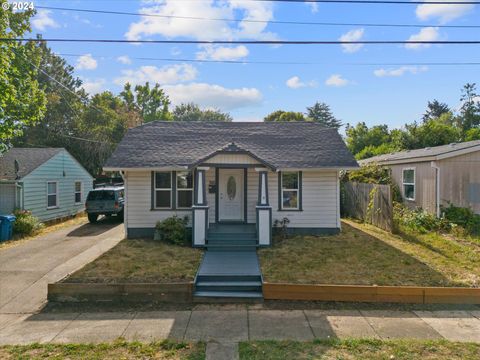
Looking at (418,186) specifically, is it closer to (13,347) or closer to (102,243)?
(102,243)

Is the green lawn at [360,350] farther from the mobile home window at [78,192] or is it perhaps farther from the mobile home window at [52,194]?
the mobile home window at [78,192]

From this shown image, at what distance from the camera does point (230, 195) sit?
1299cm

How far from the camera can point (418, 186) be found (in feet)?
51.3

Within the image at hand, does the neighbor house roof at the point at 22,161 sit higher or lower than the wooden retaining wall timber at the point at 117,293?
higher

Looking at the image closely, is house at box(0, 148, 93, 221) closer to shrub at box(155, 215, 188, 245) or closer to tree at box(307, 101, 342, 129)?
shrub at box(155, 215, 188, 245)

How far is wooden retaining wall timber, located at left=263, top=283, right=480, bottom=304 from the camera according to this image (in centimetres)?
720

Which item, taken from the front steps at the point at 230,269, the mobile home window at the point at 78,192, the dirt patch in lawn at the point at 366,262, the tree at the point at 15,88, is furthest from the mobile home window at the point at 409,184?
the mobile home window at the point at 78,192

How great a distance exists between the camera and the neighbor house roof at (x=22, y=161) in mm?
16281

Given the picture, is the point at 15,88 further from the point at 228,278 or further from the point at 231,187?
the point at 228,278

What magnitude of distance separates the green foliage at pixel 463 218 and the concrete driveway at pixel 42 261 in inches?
527

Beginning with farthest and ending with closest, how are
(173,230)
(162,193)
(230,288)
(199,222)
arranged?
(162,193)
(173,230)
(199,222)
(230,288)

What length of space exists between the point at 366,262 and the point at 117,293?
650 centimetres

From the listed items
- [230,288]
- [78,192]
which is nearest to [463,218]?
[230,288]

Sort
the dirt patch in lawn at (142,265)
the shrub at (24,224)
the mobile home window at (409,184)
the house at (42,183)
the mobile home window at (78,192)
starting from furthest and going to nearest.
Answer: the mobile home window at (78,192)
the mobile home window at (409,184)
the house at (42,183)
the shrub at (24,224)
the dirt patch in lawn at (142,265)
